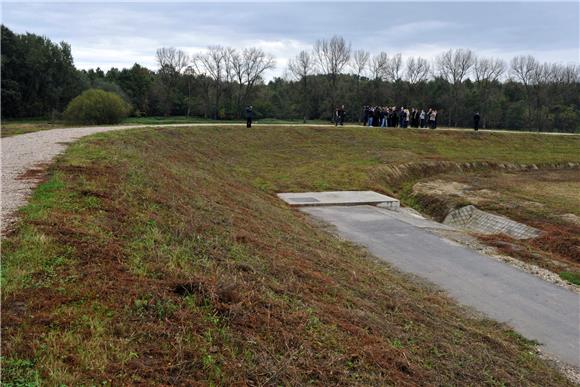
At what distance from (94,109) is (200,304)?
24.6 meters

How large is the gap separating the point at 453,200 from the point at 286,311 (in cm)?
1545

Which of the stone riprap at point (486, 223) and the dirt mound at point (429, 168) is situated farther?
the dirt mound at point (429, 168)

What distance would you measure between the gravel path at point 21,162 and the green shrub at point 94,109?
9842 mm

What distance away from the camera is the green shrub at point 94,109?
87.4ft

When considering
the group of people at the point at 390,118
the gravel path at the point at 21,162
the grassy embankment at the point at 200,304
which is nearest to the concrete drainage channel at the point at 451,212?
the grassy embankment at the point at 200,304

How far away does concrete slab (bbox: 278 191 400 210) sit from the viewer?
1728 centimetres

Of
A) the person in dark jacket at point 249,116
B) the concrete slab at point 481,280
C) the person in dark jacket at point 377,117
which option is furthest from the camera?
the person in dark jacket at point 377,117

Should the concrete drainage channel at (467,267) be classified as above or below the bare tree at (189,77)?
below

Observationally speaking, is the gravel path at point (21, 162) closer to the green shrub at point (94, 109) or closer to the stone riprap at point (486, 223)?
the green shrub at point (94, 109)

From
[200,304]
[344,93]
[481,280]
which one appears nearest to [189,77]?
[344,93]

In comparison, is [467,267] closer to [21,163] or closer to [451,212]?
[451,212]

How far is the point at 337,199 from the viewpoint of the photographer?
18.0m

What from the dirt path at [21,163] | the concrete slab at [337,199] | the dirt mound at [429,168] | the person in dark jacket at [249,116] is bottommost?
the concrete slab at [337,199]

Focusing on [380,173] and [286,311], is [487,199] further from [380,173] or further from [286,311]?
[286,311]
